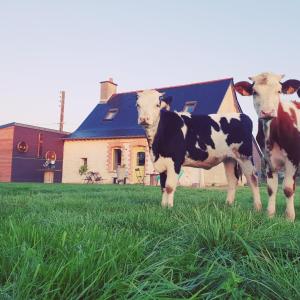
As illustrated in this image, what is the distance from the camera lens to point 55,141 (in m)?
35.3

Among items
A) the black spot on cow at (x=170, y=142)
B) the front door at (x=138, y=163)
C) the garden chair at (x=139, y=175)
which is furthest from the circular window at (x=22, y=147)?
the black spot on cow at (x=170, y=142)

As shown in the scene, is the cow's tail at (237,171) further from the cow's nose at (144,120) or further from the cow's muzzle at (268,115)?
the cow's muzzle at (268,115)

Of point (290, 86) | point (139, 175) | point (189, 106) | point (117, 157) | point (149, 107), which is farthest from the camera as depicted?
point (117, 157)

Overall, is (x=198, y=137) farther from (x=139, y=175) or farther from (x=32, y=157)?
(x=32, y=157)

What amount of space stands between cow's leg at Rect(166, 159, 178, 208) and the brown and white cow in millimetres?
1476

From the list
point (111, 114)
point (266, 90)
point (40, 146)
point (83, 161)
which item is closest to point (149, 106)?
point (266, 90)

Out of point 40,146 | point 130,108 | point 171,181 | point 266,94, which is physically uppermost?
point 130,108

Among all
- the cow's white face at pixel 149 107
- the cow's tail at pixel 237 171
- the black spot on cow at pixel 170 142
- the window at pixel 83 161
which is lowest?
the cow's tail at pixel 237 171

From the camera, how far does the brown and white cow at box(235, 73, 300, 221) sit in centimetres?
504

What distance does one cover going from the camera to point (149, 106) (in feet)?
20.9

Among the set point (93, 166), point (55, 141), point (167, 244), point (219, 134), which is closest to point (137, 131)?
point (93, 166)

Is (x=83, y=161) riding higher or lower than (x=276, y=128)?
higher

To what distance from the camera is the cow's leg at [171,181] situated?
5945mm

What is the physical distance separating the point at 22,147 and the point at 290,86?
29606 mm
